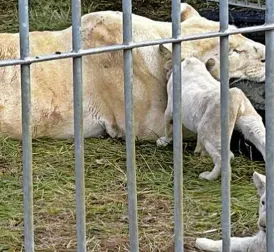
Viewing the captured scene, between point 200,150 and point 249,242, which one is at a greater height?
point 200,150

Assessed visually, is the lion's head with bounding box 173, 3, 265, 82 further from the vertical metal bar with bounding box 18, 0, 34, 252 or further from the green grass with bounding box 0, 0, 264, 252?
the vertical metal bar with bounding box 18, 0, 34, 252

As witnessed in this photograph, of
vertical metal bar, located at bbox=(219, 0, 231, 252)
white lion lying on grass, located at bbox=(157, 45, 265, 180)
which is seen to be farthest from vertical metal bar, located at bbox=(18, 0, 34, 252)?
white lion lying on grass, located at bbox=(157, 45, 265, 180)

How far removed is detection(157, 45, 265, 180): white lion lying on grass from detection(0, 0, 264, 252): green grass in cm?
16

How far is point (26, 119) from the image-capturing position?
11.2 ft

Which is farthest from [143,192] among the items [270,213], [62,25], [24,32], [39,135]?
[62,25]

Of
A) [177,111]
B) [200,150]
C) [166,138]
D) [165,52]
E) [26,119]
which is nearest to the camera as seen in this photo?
[26,119]

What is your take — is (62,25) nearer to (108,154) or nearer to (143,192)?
(108,154)

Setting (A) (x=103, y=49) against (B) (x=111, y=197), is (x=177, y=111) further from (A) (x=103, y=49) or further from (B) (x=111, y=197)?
(B) (x=111, y=197)

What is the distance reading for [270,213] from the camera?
388 centimetres

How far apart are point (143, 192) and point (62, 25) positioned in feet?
10.9

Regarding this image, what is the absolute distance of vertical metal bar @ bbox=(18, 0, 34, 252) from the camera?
333cm

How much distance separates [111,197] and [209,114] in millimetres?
723

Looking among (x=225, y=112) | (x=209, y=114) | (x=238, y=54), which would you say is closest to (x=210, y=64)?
(x=238, y=54)

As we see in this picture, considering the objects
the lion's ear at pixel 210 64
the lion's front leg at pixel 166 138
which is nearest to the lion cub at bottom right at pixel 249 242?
the lion's front leg at pixel 166 138
